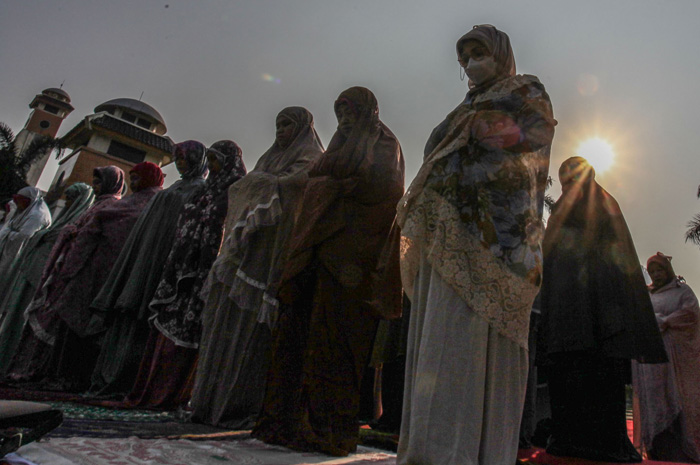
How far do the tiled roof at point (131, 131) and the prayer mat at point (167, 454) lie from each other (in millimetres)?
27248

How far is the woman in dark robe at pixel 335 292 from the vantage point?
228cm

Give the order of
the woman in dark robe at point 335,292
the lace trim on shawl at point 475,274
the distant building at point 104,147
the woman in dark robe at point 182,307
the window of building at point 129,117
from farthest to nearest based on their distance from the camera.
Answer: the window of building at point 129,117
the distant building at point 104,147
the woman in dark robe at point 182,307
the woman in dark robe at point 335,292
the lace trim on shawl at point 475,274

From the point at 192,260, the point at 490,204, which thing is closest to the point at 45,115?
the point at 192,260

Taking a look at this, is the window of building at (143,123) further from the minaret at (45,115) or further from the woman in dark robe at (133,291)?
the woman in dark robe at (133,291)

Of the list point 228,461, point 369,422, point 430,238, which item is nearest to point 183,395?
point 369,422

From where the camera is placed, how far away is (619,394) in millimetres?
2664

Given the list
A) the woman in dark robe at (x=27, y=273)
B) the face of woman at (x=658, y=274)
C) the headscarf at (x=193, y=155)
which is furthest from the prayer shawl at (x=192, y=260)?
the face of woman at (x=658, y=274)

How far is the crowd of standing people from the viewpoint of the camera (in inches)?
66.8

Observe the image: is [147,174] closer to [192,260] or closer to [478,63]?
[192,260]

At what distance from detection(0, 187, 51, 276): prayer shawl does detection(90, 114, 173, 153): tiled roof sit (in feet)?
71.1

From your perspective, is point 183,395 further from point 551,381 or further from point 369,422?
point 551,381

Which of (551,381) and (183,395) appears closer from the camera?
(551,381)

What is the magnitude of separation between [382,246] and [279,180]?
2.98ft

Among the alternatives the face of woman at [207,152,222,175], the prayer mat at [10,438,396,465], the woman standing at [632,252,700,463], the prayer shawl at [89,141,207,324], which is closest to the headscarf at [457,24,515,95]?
the prayer mat at [10,438,396,465]
